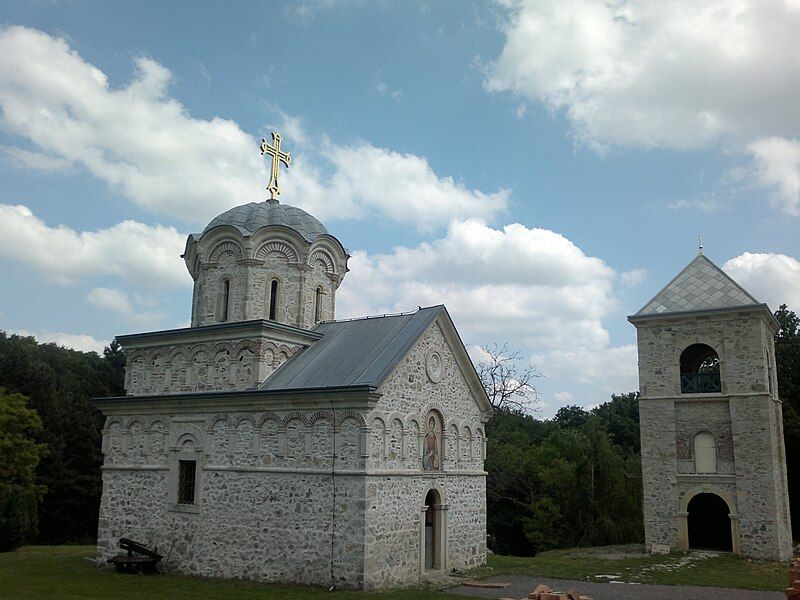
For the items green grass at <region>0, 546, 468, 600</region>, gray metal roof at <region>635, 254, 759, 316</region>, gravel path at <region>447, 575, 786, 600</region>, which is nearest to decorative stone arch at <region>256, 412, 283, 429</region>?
green grass at <region>0, 546, 468, 600</region>

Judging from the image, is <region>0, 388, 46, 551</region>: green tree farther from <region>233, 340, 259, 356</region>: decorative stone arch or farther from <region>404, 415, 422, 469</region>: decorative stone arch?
<region>404, 415, 422, 469</region>: decorative stone arch

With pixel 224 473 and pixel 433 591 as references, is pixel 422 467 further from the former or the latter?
pixel 224 473

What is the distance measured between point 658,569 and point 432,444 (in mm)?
6696

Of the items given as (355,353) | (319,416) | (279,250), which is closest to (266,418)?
(319,416)

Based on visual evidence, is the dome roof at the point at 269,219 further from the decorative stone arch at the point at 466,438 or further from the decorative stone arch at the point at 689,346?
the decorative stone arch at the point at 689,346

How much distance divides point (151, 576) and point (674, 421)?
15790 mm

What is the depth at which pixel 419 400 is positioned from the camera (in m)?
16.3

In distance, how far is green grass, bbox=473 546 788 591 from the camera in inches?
613

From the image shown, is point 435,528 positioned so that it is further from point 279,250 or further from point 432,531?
point 279,250

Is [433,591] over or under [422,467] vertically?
under

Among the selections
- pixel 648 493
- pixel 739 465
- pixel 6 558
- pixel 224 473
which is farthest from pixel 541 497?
pixel 6 558

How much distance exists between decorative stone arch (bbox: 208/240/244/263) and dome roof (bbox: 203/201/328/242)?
0.52 m

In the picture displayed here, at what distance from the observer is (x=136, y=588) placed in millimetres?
14117

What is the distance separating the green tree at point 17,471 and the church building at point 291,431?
315 inches
